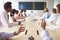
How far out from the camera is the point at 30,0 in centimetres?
656

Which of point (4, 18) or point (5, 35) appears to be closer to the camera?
point (5, 35)

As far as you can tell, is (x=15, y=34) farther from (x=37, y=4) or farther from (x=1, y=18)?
(x=37, y=4)

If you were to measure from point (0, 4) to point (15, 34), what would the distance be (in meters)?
5.29

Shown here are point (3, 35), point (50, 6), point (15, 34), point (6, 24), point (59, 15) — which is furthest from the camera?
point (50, 6)

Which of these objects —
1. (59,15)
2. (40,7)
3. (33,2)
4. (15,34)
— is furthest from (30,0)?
(15,34)

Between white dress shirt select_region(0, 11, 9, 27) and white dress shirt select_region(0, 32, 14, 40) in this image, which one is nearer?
white dress shirt select_region(0, 32, 14, 40)

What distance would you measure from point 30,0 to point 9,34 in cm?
521

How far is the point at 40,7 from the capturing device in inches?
267

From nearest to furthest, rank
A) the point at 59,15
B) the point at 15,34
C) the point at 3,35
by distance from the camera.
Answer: the point at 3,35 → the point at 15,34 → the point at 59,15

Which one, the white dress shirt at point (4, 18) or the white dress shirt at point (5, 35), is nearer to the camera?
the white dress shirt at point (5, 35)

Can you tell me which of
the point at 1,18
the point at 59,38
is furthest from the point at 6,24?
the point at 59,38

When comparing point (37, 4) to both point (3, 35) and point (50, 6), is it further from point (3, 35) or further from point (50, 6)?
point (3, 35)

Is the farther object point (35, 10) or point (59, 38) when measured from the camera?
point (35, 10)

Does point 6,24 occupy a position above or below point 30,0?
below
